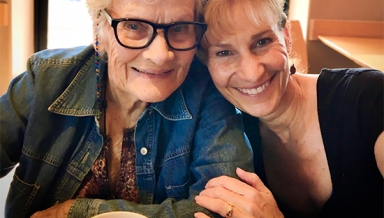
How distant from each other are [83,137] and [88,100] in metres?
0.10

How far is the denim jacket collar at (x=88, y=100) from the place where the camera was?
3.31 feet

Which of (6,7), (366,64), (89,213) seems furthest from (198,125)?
(6,7)

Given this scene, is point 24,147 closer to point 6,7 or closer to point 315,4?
point 6,7

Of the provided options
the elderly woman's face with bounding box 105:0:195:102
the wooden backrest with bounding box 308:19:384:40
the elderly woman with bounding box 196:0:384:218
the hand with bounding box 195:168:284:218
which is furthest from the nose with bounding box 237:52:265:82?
the wooden backrest with bounding box 308:19:384:40

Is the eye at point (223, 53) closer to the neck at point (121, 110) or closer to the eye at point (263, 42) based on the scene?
the eye at point (263, 42)

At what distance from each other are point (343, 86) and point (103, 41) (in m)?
0.65

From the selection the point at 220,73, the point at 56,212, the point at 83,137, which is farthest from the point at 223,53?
the point at 56,212

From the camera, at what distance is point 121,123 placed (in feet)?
3.60

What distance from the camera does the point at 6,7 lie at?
1922 mm

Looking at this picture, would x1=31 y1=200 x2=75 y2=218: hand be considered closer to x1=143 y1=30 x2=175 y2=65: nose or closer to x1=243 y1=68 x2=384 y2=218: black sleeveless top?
x1=143 y1=30 x2=175 y2=65: nose

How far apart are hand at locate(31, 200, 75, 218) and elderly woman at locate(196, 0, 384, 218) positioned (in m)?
0.32

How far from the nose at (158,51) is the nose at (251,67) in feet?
0.70

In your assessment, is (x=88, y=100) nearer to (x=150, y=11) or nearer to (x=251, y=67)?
(x=150, y=11)

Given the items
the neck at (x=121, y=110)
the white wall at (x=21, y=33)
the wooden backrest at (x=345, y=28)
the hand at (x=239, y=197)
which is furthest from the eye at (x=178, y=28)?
the wooden backrest at (x=345, y=28)
